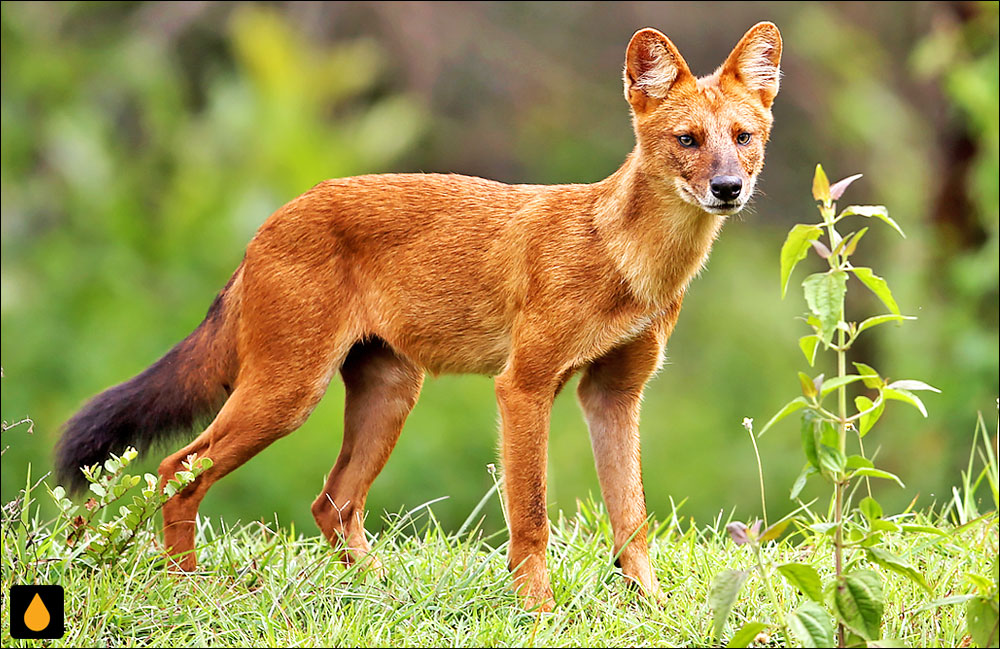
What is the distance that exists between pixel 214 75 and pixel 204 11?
77 centimetres

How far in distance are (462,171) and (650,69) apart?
9.37 m

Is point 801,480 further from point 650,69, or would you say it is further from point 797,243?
point 650,69

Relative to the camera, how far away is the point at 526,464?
5457 mm

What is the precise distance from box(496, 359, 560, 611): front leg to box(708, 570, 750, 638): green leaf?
1.03 metres

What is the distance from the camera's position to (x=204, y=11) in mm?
13359

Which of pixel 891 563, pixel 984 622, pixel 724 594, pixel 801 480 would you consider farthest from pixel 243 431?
pixel 984 622

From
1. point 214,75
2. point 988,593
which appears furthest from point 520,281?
point 214,75

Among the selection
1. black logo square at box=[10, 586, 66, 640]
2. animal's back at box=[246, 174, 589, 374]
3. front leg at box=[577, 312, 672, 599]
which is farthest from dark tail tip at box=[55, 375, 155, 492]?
front leg at box=[577, 312, 672, 599]

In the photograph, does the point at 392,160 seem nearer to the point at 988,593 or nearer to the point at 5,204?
the point at 5,204

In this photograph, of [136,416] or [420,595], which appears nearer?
[420,595]

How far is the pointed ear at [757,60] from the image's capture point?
5438mm

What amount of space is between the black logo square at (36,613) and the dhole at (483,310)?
661mm

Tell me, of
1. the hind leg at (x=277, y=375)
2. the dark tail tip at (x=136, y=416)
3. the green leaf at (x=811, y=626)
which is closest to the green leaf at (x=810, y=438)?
the green leaf at (x=811, y=626)

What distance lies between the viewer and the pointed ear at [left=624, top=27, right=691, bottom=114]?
537 centimetres
